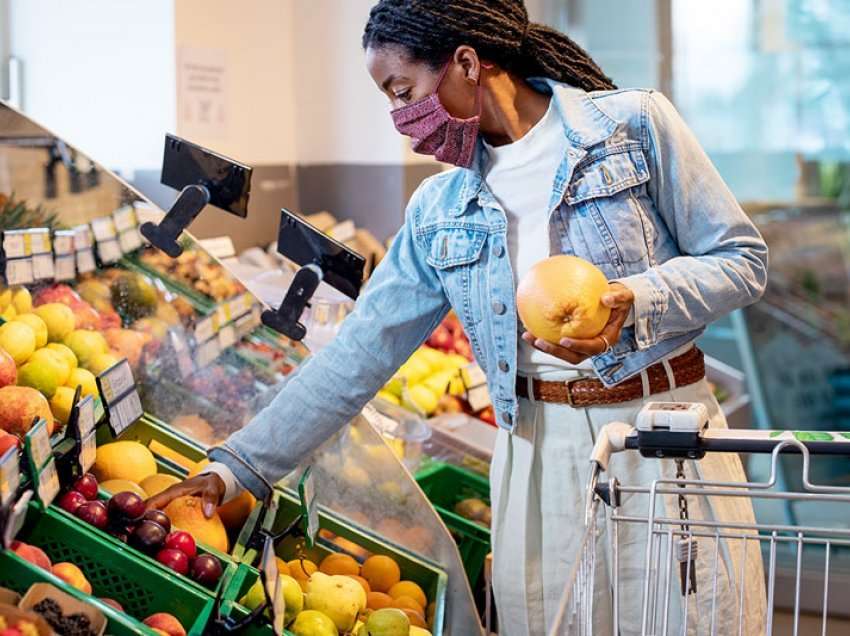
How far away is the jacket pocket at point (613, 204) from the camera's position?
2.08 metres

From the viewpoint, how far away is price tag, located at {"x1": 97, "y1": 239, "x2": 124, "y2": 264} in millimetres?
2340

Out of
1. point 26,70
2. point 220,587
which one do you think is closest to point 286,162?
point 26,70

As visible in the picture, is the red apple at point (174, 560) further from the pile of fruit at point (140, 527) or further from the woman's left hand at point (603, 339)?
the woman's left hand at point (603, 339)

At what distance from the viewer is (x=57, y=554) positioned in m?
1.80

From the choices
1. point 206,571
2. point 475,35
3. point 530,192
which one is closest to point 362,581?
point 206,571

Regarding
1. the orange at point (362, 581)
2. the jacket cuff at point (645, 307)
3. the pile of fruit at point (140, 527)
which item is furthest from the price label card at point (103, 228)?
the jacket cuff at point (645, 307)

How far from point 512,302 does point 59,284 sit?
34.0 inches

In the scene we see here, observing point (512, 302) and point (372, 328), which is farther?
point (372, 328)

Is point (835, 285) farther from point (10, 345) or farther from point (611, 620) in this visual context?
point (10, 345)

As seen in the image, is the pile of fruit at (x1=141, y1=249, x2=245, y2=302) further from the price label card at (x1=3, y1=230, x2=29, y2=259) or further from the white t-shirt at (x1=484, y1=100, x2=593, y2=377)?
the white t-shirt at (x1=484, y1=100, x2=593, y2=377)

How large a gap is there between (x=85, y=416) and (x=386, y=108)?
9.29ft

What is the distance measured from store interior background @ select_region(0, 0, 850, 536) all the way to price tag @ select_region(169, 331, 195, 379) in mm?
1519

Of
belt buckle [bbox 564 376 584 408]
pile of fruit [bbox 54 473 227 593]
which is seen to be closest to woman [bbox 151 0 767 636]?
belt buckle [bbox 564 376 584 408]

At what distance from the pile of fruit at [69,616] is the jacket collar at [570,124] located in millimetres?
905
